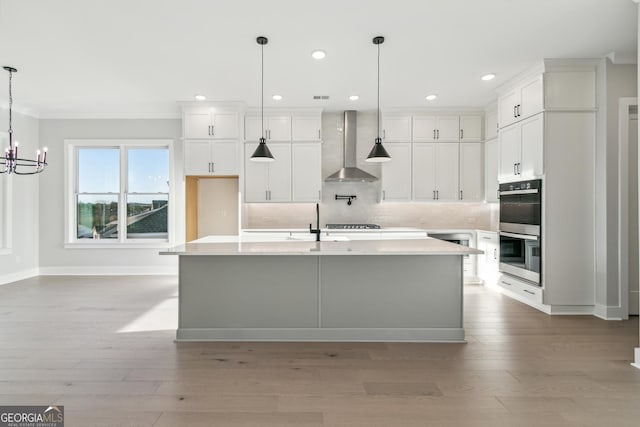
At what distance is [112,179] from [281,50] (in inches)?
167

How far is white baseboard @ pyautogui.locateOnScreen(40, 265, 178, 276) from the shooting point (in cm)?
616

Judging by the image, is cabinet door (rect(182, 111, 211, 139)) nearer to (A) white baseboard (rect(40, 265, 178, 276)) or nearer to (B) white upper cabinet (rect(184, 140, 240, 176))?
(B) white upper cabinet (rect(184, 140, 240, 176))

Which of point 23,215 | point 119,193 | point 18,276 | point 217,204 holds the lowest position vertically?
point 18,276

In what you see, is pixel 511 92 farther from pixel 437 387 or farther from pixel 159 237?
pixel 159 237

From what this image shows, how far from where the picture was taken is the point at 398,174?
593cm

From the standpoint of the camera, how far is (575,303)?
4.02m

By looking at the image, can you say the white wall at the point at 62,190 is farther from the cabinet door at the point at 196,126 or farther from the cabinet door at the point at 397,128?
the cabinet door at the point at 397,128

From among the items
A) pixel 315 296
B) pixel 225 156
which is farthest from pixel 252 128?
pixel 315 296

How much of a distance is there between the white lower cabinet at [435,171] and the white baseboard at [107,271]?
170 inches

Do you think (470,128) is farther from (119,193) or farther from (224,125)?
(119,193)

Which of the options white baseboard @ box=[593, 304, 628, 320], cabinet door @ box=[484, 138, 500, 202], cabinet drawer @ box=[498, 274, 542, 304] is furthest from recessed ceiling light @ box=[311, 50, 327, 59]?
white baseboard @ box=[593, 304, 628, 320]

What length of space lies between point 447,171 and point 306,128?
2388 mm

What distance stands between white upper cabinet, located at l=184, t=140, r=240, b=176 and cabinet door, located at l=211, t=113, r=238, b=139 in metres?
0.12

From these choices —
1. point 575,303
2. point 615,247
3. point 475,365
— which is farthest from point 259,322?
point 615,247
